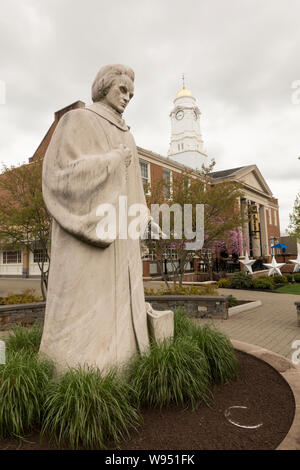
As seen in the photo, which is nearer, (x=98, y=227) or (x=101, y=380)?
(x=101, y=380)

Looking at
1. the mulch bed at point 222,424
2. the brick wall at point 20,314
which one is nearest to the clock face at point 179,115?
the brick wall at point 20,314

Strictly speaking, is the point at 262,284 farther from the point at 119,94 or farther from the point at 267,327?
the point at 119,94

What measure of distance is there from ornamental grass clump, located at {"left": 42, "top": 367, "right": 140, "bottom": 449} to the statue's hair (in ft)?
9.16

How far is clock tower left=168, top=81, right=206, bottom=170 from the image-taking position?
2286 inches

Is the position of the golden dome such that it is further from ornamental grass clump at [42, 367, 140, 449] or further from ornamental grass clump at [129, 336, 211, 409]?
ornamental grass clump at [42, 367, 140, 449]

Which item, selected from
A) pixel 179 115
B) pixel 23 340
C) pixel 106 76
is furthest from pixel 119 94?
pixel 179 115

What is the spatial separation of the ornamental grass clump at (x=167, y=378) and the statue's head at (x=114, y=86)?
2662 mm

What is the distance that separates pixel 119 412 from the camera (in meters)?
2.27

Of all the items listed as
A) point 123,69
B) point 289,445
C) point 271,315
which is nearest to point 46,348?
point 289,445

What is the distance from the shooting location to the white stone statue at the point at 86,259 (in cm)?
260

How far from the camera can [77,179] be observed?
2.59 m

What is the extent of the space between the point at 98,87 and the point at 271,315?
28.8ft

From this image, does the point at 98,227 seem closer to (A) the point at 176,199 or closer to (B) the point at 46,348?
(B) the point at 46,348

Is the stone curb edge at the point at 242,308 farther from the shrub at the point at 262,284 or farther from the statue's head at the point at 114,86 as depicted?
the statue's head at the point at 114,86
